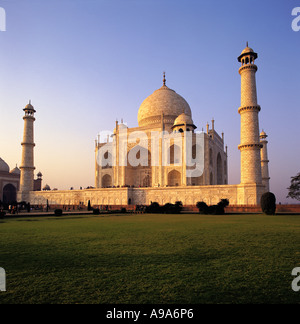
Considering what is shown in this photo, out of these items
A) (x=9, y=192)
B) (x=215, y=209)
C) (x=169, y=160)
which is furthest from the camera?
(x=9, y=192)

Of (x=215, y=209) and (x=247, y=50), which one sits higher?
(x=247, y=50)

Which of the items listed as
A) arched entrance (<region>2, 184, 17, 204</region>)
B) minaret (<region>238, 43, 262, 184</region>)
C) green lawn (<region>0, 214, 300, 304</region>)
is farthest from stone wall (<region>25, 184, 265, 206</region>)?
green lawn (<region>0, 214, 300, 304</region>)

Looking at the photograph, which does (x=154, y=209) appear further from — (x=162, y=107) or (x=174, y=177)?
(x=162, y=107)

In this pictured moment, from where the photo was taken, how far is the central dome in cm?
3562

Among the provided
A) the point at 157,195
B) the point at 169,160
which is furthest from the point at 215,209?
the point at 169,160

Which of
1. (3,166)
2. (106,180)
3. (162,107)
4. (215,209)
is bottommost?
(215,209)

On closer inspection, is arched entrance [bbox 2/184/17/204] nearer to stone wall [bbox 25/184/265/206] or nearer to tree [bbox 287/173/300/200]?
stone wall [bbox 25/184/265/206]

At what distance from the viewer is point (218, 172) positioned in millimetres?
34312

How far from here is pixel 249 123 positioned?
73.4 ft

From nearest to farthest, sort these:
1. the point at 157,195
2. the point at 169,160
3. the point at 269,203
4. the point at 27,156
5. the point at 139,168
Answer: the point at 269,203 → the point at 157,195 → the point at 169,160 → the point at 27,156 → the point at 139,168

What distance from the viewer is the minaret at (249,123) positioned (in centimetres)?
2181

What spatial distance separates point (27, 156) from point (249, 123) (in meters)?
25.9

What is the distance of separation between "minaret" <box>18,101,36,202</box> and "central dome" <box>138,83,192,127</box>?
14.3 meters
